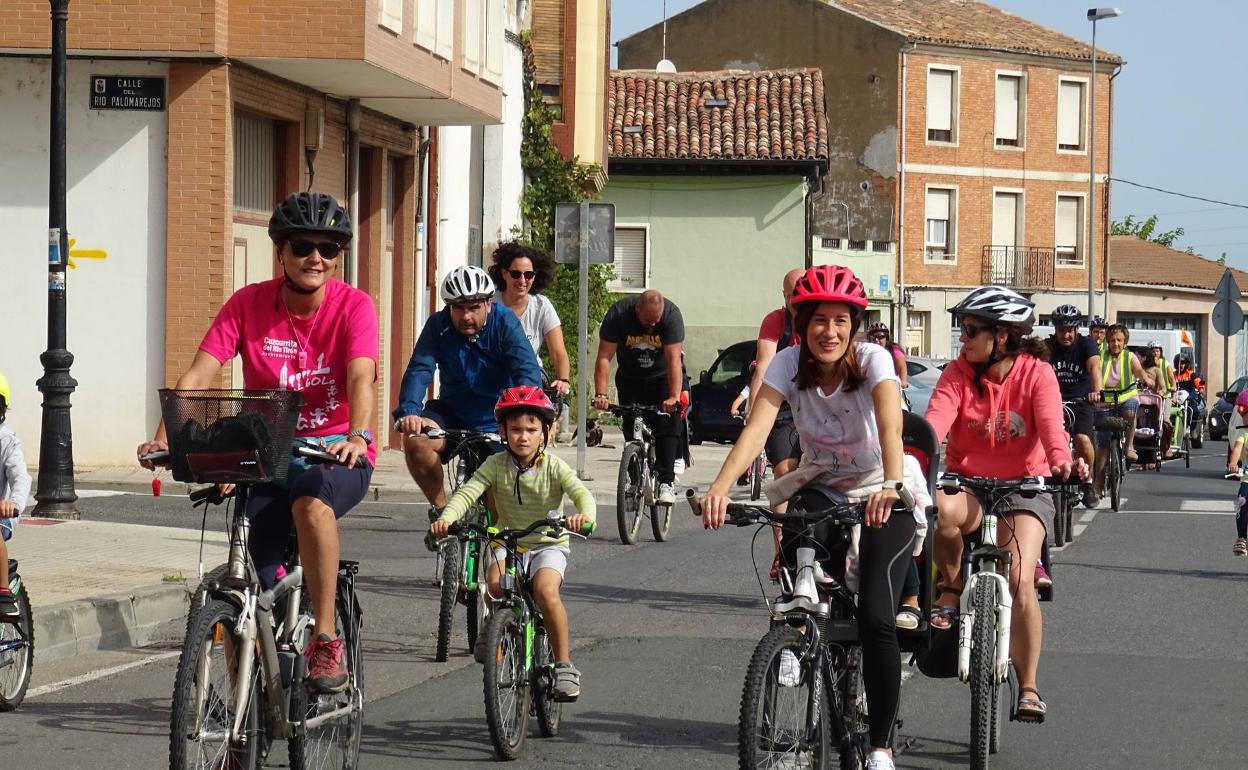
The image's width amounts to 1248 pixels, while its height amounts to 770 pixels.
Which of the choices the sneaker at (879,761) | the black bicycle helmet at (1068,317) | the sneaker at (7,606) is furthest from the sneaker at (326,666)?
the black bicycle helmet at (1068,317)

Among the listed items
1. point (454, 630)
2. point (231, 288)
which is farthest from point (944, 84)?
point (454, 630)

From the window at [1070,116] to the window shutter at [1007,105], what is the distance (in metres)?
1.49

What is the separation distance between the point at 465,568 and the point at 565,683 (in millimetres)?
1668

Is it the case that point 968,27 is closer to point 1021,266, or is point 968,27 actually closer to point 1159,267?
point 1021,266

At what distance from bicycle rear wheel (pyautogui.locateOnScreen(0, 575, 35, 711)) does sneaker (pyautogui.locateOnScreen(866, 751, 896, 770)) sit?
12.1 feet

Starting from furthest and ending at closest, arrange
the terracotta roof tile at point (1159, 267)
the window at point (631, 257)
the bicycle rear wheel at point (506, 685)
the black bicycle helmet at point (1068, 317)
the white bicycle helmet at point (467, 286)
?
the terracotta roof tile at point (1159, 267)
the window at point (631, 257)
the black bicycle helmet at point (1068, 317)
the white bicycle helmet at point (467, 286)
the bicycle rear wheel at point (506, 685)

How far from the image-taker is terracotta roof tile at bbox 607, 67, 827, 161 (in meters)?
41.1

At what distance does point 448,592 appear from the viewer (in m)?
8.98

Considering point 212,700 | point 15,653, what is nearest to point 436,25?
point 15,653

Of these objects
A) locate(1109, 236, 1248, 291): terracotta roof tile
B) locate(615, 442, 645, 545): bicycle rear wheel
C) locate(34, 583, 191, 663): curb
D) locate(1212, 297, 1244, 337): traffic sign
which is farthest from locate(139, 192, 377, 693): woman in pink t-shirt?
locate(1109, 236, 1248, 291): terracotta roof tile

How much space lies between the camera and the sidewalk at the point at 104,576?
30.2 ft

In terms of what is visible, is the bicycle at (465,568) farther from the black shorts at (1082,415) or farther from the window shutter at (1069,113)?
the window shutter at (1069,113)

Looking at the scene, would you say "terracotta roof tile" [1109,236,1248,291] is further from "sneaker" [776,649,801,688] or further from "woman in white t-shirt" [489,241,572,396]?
"sneaker" [776,649,801,688]

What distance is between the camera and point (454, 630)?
10117 millimetres
